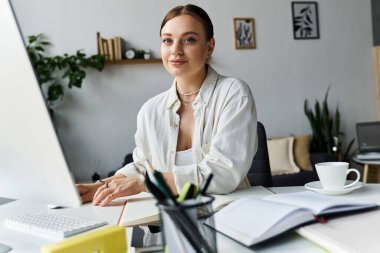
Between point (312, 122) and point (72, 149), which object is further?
point (312, 122)

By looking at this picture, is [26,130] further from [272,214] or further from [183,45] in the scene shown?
[183,45]

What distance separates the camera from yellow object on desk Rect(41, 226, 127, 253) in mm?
594

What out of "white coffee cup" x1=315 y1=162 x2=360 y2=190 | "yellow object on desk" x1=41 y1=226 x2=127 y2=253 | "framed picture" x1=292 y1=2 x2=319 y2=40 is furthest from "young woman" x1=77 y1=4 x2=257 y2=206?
"framed picture" x1=292 y1=2 x2=319 y2=40

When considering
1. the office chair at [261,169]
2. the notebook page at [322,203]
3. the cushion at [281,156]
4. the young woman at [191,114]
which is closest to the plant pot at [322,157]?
the cushion at [281,156]

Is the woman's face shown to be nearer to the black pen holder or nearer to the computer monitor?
the computer monitor

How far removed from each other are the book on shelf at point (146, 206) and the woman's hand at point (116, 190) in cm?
3

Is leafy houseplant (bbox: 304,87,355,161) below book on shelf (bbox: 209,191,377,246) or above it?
below

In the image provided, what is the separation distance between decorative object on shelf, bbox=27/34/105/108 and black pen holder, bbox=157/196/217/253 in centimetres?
325

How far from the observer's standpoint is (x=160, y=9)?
405 centimetres

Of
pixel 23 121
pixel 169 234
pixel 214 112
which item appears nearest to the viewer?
pixel 169 234

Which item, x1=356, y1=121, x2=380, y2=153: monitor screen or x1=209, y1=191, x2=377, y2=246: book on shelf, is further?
x1=356, y1=121, x2=380, y2=153: monitor screen

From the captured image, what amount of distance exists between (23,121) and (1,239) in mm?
304

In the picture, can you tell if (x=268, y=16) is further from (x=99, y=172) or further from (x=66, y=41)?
(x=99, y=172)

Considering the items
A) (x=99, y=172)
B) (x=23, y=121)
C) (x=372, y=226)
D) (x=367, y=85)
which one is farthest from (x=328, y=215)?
(x=367, y=85)
